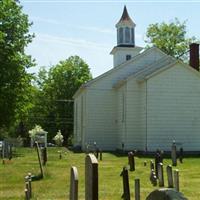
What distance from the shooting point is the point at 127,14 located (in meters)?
57.5

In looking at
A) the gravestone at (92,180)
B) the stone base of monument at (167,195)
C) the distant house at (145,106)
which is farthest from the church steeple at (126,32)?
the stone base of monument at (167,195)

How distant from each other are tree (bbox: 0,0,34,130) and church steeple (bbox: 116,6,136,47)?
35.2 feet

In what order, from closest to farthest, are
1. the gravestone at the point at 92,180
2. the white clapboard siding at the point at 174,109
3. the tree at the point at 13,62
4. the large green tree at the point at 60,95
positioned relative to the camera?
the gravestone at the point at 92,180 < the white clapboard siding at the point at 174,109 < the tree at the point at 13,62 < the large green tree at the point at 60,95

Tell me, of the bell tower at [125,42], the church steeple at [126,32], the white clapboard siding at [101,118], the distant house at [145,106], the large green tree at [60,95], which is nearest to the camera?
the distant house at [145,106]

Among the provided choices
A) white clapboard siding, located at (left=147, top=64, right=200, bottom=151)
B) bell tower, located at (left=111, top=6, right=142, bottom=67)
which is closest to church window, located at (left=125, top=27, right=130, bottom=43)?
bell tower, located at (left=111, top=6, right=142, bottom=67)

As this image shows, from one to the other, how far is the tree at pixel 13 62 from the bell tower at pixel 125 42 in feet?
34.4

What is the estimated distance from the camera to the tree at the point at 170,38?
7362 cm

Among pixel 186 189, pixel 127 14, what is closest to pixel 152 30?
pixel 127 14

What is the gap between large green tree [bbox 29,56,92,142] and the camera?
8681cm

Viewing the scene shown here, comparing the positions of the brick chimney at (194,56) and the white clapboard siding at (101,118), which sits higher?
the brick chimney at (194,56)

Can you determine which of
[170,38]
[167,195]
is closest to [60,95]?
[170,38]

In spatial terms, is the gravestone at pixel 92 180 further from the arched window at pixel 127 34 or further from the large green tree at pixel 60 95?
the large green tree at pixel 60 95

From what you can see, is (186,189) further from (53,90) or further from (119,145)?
(53,90)

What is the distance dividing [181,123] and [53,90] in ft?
151
